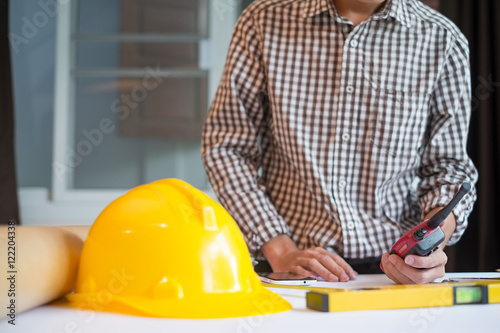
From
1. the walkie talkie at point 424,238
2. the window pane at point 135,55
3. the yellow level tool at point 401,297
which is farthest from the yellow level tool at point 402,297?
the window pane at point 135,55

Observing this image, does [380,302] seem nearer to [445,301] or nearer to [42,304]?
[445,301]

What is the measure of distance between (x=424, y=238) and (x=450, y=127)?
0.52m

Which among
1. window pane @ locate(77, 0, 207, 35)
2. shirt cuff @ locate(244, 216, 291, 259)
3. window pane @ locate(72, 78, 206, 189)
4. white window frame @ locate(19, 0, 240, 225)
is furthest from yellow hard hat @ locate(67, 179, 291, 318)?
window pane @ locate(77, 0, 207, 35)

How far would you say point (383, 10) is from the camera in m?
1.26

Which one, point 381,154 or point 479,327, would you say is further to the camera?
point 381,154

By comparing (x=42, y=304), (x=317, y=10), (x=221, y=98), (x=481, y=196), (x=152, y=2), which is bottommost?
(x=481, y=196)

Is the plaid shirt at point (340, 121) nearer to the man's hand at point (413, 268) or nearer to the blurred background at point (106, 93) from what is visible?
the man's hand at point (413, 268)

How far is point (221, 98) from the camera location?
1.35 meters

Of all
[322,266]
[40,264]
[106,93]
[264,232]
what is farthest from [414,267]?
[106,93]

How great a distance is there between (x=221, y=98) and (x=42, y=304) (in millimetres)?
770

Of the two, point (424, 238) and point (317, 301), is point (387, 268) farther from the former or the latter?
point (317, 301)

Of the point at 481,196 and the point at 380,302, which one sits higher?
the point at 380,302

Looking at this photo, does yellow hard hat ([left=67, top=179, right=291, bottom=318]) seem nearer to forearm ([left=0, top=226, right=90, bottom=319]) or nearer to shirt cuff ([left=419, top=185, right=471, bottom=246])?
forearm ([left=0, top=226, right=90, bottom=319])

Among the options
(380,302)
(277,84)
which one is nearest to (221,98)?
(277,84)
